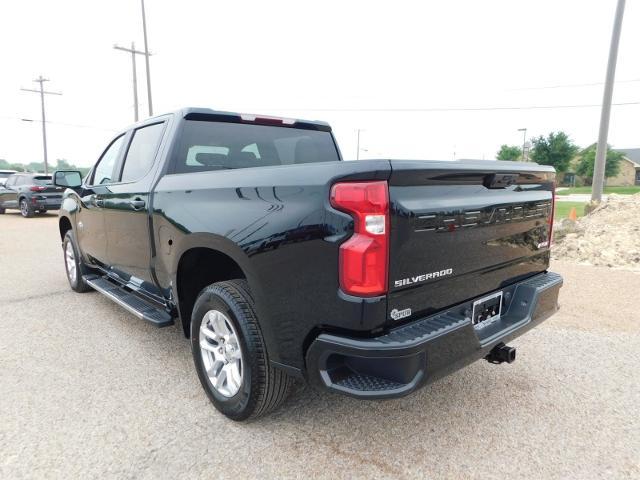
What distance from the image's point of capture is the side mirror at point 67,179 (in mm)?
4750

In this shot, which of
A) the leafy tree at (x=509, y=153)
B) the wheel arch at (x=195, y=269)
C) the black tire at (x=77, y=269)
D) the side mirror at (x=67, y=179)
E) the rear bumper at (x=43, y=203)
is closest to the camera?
the wheel arch at (x=195, y=269)

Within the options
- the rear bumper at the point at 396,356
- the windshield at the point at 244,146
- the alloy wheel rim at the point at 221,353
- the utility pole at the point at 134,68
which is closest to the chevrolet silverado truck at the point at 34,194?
the utility pole at the point at 134,68

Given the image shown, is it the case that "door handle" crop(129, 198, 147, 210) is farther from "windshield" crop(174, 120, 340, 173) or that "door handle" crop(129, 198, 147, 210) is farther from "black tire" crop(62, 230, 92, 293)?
"black tire" crop(62, 230, 92, 293)

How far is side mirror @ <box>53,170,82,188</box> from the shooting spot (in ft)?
15.6

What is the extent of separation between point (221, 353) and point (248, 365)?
407mm

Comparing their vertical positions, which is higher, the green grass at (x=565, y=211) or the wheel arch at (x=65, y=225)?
the wheel arch at (x=65, y=225)

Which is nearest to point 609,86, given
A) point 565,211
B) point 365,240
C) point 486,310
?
point 565,211

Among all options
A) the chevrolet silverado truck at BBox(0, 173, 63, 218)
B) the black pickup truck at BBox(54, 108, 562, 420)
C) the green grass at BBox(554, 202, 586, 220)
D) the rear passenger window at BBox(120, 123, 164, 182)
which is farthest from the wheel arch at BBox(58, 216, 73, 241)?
the green grass at BBox(554, 202, 586, 220)

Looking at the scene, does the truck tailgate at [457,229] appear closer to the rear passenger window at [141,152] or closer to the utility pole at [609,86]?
the rear passenger window at [141,152]

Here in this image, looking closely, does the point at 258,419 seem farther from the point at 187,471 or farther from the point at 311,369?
the point at 311,369

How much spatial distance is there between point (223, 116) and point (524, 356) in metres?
3.10

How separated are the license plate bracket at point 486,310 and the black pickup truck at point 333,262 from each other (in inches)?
0.5

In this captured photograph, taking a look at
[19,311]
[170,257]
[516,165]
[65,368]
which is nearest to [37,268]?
[19,311]

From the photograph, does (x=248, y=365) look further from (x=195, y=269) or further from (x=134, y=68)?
(x=134, y=68)
